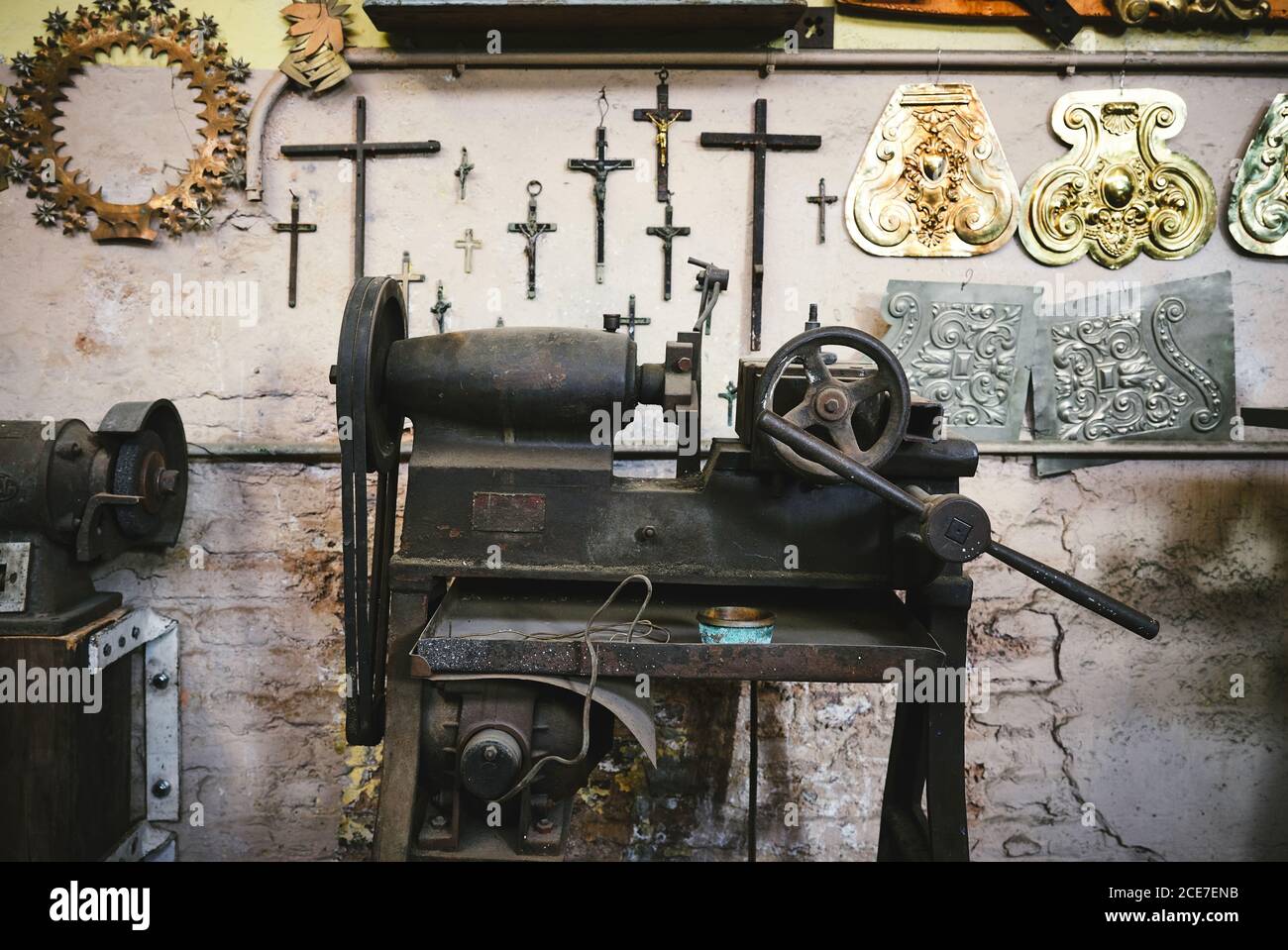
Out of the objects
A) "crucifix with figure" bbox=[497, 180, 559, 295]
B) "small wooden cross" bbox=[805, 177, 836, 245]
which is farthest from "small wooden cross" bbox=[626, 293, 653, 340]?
"small wooden cross" bbox=[805, 177, 836, 245]

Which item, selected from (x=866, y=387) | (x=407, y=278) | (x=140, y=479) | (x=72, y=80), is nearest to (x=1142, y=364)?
(x=866, y=387)

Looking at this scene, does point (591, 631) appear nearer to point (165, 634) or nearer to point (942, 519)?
point (942, 519)

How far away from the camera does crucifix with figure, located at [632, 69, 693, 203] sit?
2.65 m

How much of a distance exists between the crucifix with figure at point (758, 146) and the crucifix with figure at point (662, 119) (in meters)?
0.11

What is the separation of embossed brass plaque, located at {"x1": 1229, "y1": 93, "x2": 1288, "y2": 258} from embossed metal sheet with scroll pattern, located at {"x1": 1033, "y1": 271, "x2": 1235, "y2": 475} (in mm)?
165

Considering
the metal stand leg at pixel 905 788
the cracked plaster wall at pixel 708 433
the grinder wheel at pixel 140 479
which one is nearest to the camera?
the metal stand leg at pixel 905 788

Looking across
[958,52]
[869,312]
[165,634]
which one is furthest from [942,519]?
[165,634]

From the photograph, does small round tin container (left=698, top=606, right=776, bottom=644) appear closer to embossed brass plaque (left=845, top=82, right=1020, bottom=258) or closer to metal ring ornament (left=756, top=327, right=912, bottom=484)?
metal ring ornament (left=756, top=327, right=912, bottom=484)

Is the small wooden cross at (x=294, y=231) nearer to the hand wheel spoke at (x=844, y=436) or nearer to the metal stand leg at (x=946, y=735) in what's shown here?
the hand wheel spoke at (x=844, y=436)

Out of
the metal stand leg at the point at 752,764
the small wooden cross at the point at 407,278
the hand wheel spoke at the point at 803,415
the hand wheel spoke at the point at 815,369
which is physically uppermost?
the small wooden cross at the point at 407,278

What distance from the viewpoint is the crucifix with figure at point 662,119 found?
265 cm

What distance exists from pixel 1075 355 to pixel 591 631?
6.38 feet

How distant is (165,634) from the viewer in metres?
2.70

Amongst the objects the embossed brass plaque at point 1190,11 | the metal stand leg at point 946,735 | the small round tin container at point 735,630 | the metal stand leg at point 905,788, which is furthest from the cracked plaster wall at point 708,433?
the small round tin container at point 735,630
